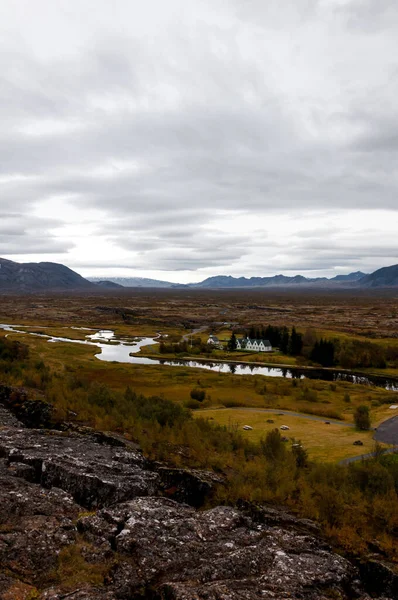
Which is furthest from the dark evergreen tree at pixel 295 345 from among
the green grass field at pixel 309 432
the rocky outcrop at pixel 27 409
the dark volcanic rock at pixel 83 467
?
the dark volcanic rock at pixel 83 467

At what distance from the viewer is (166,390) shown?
203 feet

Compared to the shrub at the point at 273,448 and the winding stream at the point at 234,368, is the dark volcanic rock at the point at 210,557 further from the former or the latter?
the winding stream at the point at 234,368

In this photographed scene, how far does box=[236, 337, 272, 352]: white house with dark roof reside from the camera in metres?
110

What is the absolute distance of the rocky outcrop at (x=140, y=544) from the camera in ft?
29.3

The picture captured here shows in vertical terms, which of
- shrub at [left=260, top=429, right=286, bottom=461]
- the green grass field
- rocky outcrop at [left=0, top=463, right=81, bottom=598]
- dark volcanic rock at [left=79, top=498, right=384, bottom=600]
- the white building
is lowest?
the green grass field

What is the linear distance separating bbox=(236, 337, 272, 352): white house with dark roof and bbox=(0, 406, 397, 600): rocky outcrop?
9596cm

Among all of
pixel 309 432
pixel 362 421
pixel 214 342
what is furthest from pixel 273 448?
pixel 214 342

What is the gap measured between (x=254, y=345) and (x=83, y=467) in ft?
324

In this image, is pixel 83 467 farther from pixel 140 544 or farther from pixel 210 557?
pixel 210 557

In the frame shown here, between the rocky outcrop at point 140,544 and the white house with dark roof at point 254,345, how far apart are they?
96.0 m

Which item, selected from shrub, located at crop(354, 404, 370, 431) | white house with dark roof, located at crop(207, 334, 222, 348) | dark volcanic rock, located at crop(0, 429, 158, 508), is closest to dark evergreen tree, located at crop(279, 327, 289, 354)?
white house with dark roof, located at crop(207, 334, 222, 348)

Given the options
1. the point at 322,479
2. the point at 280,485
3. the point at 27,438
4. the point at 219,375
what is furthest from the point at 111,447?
the point at 219,375

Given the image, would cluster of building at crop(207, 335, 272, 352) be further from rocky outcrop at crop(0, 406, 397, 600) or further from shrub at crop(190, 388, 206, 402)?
rocky outcrop at crop(0, 406, 397, 600)

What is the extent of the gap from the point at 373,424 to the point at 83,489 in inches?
1623
